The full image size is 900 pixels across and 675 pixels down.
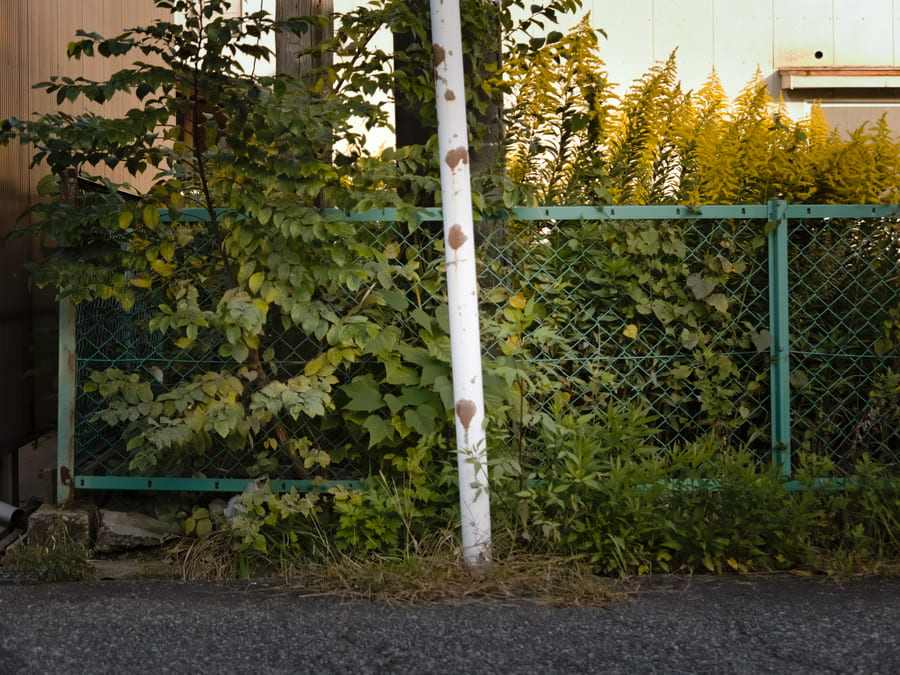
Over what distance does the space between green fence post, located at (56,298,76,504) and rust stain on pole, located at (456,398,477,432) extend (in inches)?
61.3

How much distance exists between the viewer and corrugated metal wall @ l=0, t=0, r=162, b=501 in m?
4.16

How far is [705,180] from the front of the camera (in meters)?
3.77

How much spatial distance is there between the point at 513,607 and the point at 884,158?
2450mm

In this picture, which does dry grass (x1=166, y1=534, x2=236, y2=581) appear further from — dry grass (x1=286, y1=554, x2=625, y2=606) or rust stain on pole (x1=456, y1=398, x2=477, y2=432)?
rust stain on pole (x1=456, y1=398, x2=477, y2=432)

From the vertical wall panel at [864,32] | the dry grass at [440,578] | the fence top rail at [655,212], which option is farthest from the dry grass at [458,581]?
the vertical wall panel at [864,32]

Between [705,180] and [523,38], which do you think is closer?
[705,180]

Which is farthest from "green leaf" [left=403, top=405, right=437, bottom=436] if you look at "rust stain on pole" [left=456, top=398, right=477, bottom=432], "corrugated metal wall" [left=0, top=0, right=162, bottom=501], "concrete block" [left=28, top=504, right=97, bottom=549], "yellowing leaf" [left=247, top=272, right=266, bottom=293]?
"corrugated metal wall" [left=0, top=0, right=162, bottom=501]

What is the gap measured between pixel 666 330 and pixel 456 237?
969 millimetres

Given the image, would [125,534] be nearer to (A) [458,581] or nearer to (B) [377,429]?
(B) [377,429]

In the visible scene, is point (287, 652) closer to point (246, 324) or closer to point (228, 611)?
point (228, 611)

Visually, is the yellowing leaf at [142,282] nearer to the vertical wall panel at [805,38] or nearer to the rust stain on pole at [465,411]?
the rust stain on pole at [465,411]

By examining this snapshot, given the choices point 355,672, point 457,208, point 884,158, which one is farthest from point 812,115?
point 355,672

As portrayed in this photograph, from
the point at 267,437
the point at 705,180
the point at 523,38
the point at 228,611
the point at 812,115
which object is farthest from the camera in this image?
the point at 523,38

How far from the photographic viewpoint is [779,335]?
139 inches
